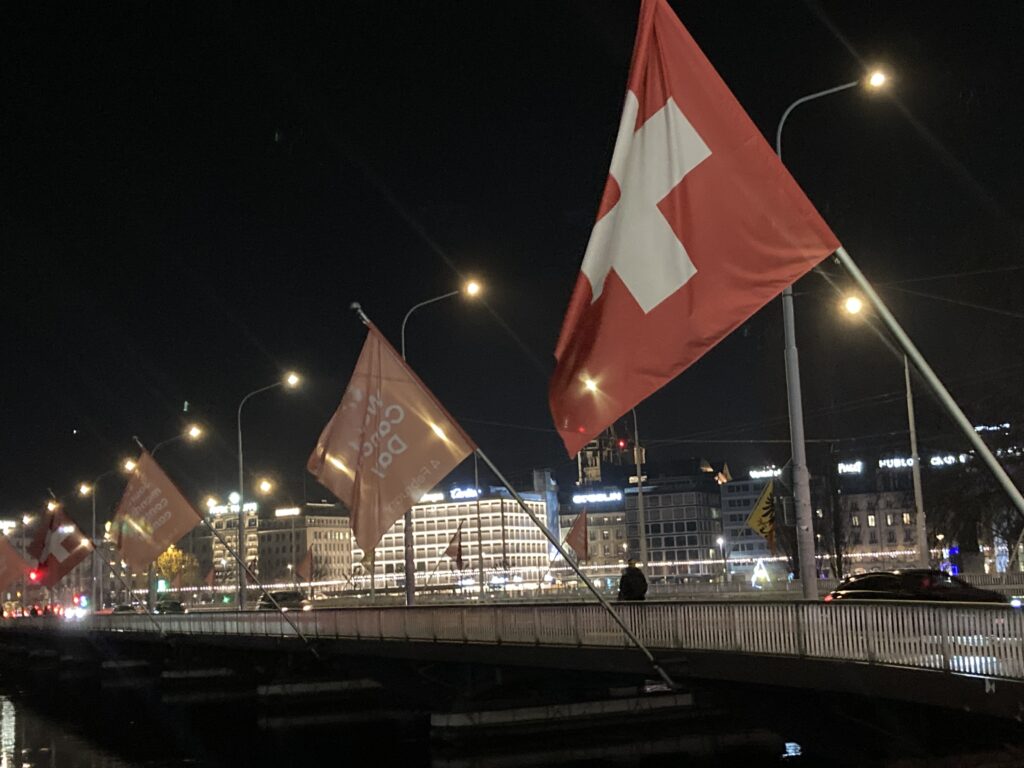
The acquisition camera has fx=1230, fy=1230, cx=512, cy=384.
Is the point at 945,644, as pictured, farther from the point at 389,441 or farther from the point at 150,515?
the point at 150,515

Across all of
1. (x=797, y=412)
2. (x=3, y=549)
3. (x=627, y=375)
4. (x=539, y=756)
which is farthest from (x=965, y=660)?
(x=3, y=549)

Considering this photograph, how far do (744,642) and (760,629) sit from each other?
56 cm

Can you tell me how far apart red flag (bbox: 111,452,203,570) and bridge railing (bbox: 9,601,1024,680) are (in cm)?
602

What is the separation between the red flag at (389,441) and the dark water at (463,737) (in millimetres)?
6649

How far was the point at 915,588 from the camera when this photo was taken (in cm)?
2895

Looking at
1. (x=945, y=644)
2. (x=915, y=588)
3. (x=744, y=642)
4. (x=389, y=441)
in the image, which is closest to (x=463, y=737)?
(x=389, y=441)

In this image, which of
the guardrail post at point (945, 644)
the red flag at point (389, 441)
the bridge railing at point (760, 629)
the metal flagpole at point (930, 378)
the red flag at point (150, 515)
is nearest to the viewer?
the metal flagpole at point (930, 378)

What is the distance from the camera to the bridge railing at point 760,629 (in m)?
14.0

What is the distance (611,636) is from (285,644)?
1740 centimetres

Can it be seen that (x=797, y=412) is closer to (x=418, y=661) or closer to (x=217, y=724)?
(x=418, y=661)

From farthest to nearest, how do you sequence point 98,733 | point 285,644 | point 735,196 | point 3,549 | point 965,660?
point 3,549
point 98,733
point 285,644
point 965,660
point 735,196

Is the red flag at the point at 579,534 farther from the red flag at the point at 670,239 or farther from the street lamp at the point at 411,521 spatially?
the red flag at the point at 670,239

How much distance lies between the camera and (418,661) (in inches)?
1210

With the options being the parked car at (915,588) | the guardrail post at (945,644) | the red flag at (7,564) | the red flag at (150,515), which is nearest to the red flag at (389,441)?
the guardrail post at (945,644)
